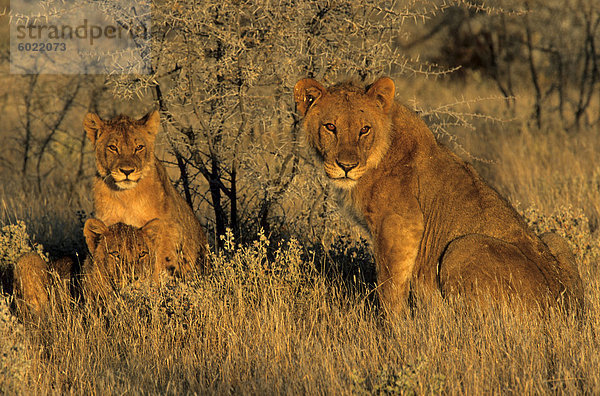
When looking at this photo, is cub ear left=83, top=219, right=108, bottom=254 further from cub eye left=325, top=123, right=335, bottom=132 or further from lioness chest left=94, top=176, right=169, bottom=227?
cub eye left=325, top=123, right=335, bottom=132

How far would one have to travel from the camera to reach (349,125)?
5480mm

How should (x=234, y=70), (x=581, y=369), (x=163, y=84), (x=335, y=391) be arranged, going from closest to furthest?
(x=335, y=391)
(x=581, y=369)
(x=234, y=70)
(x=163, y=84)

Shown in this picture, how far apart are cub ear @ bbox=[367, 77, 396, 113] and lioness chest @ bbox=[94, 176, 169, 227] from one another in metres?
2.30

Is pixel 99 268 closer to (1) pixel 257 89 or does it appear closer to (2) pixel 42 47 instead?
(1) pixel 257 89

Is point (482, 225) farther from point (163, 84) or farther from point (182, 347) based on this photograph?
point (163, 84)

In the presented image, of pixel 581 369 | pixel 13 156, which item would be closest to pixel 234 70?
pixel 581 369

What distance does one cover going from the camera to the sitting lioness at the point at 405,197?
531 cm

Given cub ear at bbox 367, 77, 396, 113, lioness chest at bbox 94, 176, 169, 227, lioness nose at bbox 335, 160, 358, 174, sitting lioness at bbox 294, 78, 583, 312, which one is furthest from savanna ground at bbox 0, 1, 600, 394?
cub ear at bbox 367, 77, 396, 113

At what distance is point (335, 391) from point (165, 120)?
14.1ft

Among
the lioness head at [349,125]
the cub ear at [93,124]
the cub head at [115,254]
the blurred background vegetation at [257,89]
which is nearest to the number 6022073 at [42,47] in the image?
the blurred background vegetation at [257,89]

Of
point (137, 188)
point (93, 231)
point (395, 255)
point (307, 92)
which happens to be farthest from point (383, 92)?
point (93, 231)

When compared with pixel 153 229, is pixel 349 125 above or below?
above

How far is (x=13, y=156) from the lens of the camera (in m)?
15.8

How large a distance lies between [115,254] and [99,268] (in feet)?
0.65
